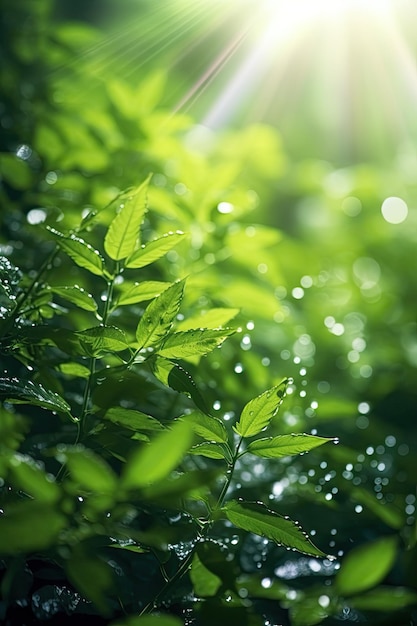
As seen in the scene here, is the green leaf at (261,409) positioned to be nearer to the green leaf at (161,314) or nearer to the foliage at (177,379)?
the foliage at (177,379)

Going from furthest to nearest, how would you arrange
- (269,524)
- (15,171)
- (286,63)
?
1. (286,63)
2. (15,171)
3. (269,524)

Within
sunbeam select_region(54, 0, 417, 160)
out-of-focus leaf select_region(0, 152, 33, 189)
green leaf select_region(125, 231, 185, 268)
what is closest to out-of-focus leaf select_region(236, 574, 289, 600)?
green leaf select_region(125, 231, 185, 268)

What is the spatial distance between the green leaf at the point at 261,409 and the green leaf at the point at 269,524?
0.25ft

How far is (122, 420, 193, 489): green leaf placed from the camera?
459 millimetres

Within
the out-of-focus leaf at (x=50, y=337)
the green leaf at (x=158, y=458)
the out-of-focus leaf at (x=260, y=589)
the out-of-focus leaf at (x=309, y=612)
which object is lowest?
the out-of-focus leaf at (x=260, y=589)

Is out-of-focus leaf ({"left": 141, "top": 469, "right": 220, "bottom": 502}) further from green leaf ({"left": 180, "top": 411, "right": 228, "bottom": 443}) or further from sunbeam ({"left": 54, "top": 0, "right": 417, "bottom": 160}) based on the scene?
sunbeam ({"left": 54, "top": 0, "right": 417, "bottom": 160})

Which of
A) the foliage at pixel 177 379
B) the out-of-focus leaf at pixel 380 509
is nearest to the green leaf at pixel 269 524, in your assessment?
the foliage at pixel 177 379

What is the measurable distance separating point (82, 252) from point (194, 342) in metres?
0.17

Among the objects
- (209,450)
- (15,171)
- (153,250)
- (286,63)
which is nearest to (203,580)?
(209,450)

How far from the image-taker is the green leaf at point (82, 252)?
0.68 m

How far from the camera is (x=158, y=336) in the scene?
→ 0.64 metres

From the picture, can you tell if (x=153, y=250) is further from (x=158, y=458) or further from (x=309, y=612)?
(x=309, y=612)

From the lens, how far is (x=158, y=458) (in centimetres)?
46

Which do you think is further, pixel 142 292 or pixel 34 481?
pixel 142 292
